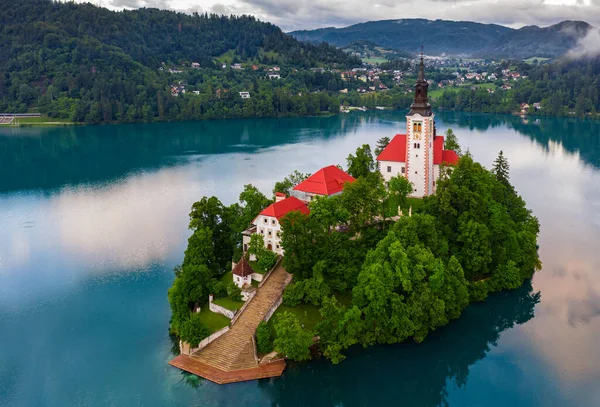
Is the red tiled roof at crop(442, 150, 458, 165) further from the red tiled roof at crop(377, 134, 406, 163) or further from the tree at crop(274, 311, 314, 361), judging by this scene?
the tree at crop(274, 311, 314, 361)

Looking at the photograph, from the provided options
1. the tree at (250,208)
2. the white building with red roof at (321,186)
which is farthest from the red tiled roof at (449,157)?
the tree at (250,208)

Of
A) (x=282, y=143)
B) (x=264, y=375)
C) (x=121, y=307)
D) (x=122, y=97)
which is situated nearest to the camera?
(x=264, y=375)

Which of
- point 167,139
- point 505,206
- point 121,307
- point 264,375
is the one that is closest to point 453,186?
point 505,206

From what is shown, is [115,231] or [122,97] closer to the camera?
[115,231]

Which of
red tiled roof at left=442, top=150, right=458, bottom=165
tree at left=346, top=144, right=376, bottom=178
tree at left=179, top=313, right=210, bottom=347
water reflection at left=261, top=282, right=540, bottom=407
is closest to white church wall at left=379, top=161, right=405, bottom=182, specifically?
tree at left=346, top=144, right=376, bottom=178

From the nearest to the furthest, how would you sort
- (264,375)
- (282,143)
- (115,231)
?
1. (264,375)
2. (115,231)
3. (282,143)

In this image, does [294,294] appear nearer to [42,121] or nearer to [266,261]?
[266,261]

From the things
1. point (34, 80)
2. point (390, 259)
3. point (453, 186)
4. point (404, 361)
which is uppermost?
point (34, 80)

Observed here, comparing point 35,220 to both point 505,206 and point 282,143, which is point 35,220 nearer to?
point 505,206
